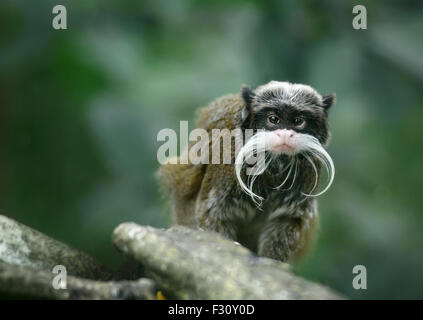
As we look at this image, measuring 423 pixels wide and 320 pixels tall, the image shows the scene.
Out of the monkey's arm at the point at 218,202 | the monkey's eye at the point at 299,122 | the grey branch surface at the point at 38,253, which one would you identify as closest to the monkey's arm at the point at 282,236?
the monkey's arm at the point at 218,202

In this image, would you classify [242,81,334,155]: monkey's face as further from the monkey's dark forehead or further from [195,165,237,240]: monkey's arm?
[195,165,237,240]: monkey's arm

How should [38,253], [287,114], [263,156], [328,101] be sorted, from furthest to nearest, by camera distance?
[328,101] < [263,156] < [287,114] < [38,253]

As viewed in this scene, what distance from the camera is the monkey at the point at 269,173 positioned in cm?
429

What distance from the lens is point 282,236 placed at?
476 centimetres

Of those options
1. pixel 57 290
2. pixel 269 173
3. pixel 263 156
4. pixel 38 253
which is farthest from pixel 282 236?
pixel 57 290

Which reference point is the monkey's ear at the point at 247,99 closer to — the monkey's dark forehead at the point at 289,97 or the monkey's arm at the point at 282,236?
the monkey's dark forehead at the point at 289,97

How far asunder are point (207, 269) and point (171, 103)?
4920 mm

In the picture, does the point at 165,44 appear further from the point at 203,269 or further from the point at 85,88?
the point at 203,269

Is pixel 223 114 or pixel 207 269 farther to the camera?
pixel 223 114

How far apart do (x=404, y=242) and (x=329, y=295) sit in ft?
17.3

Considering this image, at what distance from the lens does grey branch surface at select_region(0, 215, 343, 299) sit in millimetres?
3104

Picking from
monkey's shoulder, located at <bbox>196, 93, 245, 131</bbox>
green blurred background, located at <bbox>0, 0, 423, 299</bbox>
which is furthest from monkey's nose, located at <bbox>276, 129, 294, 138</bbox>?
green blurred background, located at <bbox>0, 0, 423, 299</bbox>

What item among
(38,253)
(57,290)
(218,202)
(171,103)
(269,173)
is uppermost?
(171,103)

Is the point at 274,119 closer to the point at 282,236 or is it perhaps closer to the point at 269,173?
the point at 269,173
